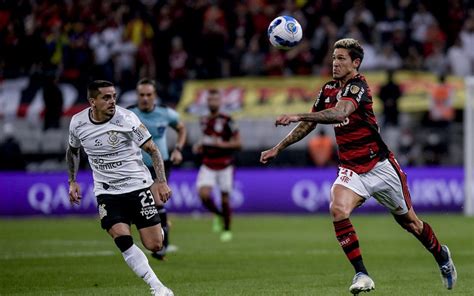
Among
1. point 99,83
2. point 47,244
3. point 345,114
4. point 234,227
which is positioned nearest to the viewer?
point 345,114

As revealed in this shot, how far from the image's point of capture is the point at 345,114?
33.0 feet

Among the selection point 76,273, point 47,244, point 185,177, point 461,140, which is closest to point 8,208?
point 185,177

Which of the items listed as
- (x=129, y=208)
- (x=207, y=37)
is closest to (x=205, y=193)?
(x=207, y=37)

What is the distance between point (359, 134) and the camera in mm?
10516

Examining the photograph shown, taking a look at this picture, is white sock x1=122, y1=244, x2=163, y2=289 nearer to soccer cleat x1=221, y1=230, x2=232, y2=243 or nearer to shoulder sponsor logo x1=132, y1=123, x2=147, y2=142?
shoulder sponsor logo x1=132, y1=123, x2=147, y2=142

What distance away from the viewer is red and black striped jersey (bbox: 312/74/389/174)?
10453mm

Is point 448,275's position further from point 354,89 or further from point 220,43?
point 220,43

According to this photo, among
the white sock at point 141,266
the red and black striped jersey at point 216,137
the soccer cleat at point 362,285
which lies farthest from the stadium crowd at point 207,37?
the soccer cleat at point 362,285

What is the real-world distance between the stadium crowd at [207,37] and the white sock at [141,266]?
52.3 ft

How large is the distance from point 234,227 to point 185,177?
154 inches

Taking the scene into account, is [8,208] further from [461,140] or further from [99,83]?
[99,83]

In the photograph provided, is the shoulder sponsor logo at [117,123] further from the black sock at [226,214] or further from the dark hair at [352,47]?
the black sock at [226,214]

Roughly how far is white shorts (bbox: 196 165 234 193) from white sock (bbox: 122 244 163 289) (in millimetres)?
9638

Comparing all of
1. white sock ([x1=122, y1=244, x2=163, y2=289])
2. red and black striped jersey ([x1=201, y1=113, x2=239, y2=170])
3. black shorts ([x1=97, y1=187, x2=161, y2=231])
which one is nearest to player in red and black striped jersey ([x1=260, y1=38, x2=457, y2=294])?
black shorts ([x1=97, y1=187, x2=161, y2=231])
